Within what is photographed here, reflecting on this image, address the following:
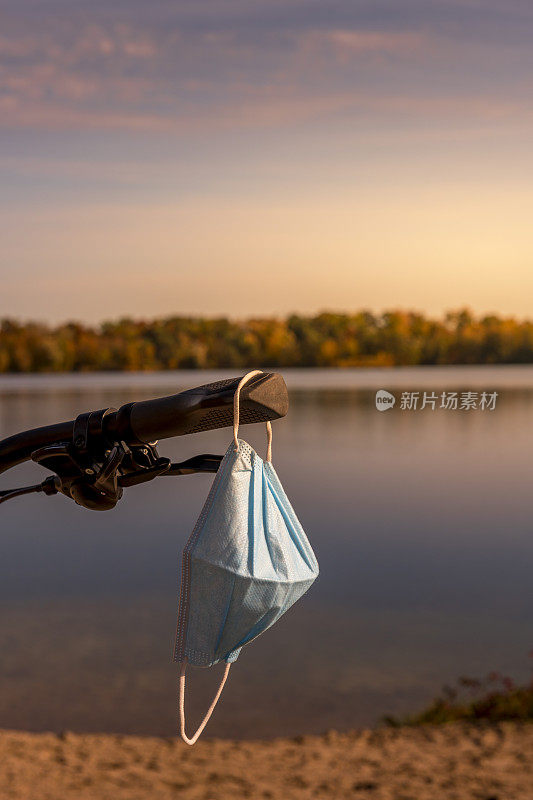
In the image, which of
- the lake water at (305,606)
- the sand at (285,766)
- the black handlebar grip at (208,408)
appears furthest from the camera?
the lake water at (305,606)

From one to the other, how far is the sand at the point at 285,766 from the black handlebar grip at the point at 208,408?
8.39 meters

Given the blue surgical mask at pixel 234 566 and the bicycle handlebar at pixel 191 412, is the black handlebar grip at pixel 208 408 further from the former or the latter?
the blue surgical mask at pixel 234 566

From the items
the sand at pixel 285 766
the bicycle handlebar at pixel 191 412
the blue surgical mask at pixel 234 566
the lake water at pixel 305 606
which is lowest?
the lake water at pixel 305 606

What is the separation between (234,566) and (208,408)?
380mm

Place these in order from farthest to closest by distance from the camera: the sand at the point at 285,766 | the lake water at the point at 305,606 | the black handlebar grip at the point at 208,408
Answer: the lake water at the point at 305,606 → the sand at the point at 285,766 → the black handlebar grip at the point at 208,408

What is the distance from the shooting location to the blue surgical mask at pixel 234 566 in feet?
5.58

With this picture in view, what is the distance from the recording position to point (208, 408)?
1.50 meters

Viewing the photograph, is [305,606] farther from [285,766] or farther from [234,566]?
[234,566]

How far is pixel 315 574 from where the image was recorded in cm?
183

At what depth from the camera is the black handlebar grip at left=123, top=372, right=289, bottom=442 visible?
56.7 inches

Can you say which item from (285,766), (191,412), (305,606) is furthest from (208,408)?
(305,606)

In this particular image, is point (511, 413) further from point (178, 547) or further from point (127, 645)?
point (127, 645)

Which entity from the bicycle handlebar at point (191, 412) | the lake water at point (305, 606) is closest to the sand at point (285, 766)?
the lake water at point (305, 606)

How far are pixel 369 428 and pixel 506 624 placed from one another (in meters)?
79.9
